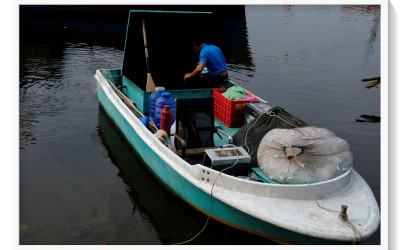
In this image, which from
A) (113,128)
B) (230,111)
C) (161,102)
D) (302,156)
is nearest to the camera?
(302,156)

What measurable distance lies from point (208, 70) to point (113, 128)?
9.39ft

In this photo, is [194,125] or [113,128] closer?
[194,125]

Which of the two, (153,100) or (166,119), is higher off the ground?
(153,100)

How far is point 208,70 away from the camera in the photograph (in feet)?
27.0

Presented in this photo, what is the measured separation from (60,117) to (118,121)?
8.07 feet

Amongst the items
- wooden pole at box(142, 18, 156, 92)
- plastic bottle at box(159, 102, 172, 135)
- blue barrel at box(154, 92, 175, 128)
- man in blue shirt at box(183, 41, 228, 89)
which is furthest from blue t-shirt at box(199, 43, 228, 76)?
plastic bottle at box(159, 102, 172, 135)

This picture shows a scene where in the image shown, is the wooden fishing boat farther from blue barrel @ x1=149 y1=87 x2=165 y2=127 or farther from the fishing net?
blue barrel @ x1=149 y1=87 x2=165 y2=127

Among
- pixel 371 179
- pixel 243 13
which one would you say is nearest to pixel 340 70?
pixel 371 179

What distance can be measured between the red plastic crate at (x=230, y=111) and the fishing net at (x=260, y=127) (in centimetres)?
95

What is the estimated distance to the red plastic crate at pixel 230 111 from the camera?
6.97 m

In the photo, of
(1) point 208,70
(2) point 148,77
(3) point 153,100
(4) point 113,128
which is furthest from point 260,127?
(4) point 113,128

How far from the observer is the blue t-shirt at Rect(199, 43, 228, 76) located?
786 centimetres

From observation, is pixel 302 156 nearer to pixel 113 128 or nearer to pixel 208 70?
pixel 208 70
